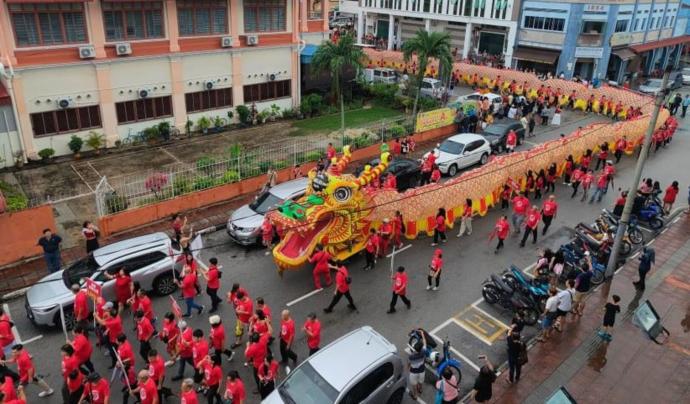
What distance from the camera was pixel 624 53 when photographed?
45219 millimetres

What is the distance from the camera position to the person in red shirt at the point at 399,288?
42.5 ft

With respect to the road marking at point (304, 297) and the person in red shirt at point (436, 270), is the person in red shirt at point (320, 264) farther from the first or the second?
the person in red shirt at point (436, 270)

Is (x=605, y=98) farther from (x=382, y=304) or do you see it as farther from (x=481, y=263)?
(x=382, y=304)

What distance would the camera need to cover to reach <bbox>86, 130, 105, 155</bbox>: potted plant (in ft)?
76.3

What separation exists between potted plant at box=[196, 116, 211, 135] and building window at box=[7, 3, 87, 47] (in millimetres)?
6260

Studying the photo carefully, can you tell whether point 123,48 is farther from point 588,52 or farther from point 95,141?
point 588,52

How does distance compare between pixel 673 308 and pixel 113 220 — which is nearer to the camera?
pixel 673 308

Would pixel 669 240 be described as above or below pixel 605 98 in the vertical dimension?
below

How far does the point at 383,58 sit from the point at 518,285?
32446 mm

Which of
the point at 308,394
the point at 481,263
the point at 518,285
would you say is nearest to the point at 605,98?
the point at 481,263

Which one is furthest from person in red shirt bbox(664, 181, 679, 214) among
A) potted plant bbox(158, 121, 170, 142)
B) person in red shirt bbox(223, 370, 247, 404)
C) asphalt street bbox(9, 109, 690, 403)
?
potted plant bbox(158, 121, 170, 142)

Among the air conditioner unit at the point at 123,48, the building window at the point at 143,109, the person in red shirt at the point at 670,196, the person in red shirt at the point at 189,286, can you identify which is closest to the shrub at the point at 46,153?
the building window at the point at 143,109

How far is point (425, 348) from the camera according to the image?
35.9 ft

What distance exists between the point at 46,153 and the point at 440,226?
1638 centimetres
